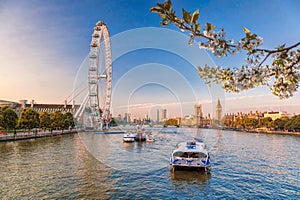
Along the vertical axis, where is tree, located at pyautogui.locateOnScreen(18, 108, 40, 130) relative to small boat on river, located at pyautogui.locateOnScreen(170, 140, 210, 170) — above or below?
above

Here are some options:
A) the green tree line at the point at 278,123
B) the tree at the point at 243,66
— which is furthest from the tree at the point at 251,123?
the tree at the point at 243,66

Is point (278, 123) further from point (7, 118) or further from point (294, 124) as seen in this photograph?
point (7, 118)

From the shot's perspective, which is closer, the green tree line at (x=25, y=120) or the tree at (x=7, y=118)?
the tree at (x=7, y=118)

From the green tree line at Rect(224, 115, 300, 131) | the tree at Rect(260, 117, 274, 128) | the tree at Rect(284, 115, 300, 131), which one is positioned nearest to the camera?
the tree at Rect(284, 115, 300, 131)

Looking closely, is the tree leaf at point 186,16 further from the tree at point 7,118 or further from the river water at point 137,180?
the tree at point 7,118

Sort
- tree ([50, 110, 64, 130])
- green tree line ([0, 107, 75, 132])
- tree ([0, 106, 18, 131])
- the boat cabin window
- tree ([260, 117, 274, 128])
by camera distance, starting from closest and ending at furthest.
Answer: the boat cabin window < tree ([0, 106, 18, 131]) < green tree line ([0, 107, 75, 132]) < tree ([50, 110, 64, 130]) < tree ([260, 117, 274, 128])

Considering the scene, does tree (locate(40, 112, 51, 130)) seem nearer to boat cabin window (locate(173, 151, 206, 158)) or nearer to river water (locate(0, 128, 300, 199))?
river water (locate(0, 128, 300, 199))

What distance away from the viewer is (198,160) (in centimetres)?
1959

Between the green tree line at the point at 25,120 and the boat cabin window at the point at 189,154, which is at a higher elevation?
the green tree line at the point at 25,120

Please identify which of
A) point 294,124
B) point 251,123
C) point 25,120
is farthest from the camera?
point 251,123

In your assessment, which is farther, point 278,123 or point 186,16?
point 278,123

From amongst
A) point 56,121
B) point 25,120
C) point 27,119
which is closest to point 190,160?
point 25,120

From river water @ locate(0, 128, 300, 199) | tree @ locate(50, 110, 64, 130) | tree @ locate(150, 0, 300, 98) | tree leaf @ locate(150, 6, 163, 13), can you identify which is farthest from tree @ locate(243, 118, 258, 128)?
tree leaf @ locate(150, 6, 163, 13)

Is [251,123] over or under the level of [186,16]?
under
